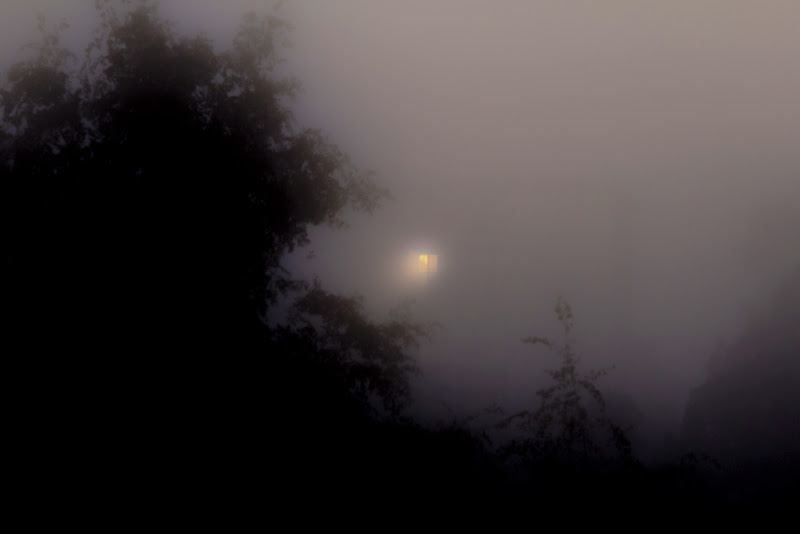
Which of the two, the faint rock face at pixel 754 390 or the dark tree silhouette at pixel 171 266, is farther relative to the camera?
the faint rock face at pixel 754 390

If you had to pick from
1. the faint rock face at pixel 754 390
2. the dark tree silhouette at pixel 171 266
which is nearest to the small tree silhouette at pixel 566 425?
the dark tree silhouette at pixel 171 266

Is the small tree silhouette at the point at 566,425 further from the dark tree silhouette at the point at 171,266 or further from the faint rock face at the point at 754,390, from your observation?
the faint rock face at the point at 754,390

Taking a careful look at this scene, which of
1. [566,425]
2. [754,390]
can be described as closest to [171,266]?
[566,425]

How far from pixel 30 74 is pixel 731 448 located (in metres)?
42.6

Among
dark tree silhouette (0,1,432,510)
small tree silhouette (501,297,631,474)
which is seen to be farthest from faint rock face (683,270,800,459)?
dark tree silhouette (0,1,432,510)

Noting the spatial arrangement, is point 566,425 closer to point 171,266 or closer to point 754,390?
point 171,266

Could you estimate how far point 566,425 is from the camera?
5.74 meters

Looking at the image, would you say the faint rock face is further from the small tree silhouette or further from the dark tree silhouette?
the dark tree silhouette

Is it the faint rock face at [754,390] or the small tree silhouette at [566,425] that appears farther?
the faint rock face at [754,390]

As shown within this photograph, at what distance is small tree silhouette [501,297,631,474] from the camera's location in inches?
223

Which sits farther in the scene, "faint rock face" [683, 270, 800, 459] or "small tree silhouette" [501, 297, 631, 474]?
"faint rock face" [683, 270, 800, 459]

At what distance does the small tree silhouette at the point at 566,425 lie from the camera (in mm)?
5676

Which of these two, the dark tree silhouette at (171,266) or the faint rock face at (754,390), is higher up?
the faint rock face at (754,390)

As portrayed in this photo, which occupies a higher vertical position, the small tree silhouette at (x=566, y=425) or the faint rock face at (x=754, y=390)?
the faint rock face at (x=754, y=390)
